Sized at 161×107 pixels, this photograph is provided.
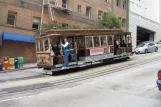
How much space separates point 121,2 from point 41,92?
3655cm

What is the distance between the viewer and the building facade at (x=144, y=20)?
48906mm

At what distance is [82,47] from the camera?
64.7ft

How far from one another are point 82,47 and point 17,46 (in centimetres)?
942

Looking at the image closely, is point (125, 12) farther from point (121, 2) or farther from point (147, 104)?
point (147, 104)

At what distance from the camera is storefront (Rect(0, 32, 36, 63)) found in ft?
82.9

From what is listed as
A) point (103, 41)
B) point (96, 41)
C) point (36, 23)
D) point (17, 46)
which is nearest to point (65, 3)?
point (36, 23)

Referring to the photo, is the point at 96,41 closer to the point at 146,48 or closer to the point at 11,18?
the point at 11,18

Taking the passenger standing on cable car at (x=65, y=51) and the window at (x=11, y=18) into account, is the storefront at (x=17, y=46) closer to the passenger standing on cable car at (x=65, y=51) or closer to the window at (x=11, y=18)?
the window at (x=11, y=18)

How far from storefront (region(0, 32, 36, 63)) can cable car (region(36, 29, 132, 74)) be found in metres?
7.51

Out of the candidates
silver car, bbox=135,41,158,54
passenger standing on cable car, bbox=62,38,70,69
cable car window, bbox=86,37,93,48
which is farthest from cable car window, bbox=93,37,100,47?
silver car, bbox=135,41,158,54

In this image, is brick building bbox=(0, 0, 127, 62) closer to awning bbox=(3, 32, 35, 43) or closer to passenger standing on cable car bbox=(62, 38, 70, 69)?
awning bbox=(3, 32, 35, 43)

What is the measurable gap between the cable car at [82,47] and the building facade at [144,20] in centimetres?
2454

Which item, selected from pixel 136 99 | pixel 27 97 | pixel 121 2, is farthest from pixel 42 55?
pixel 121 2

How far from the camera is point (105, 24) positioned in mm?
33125
